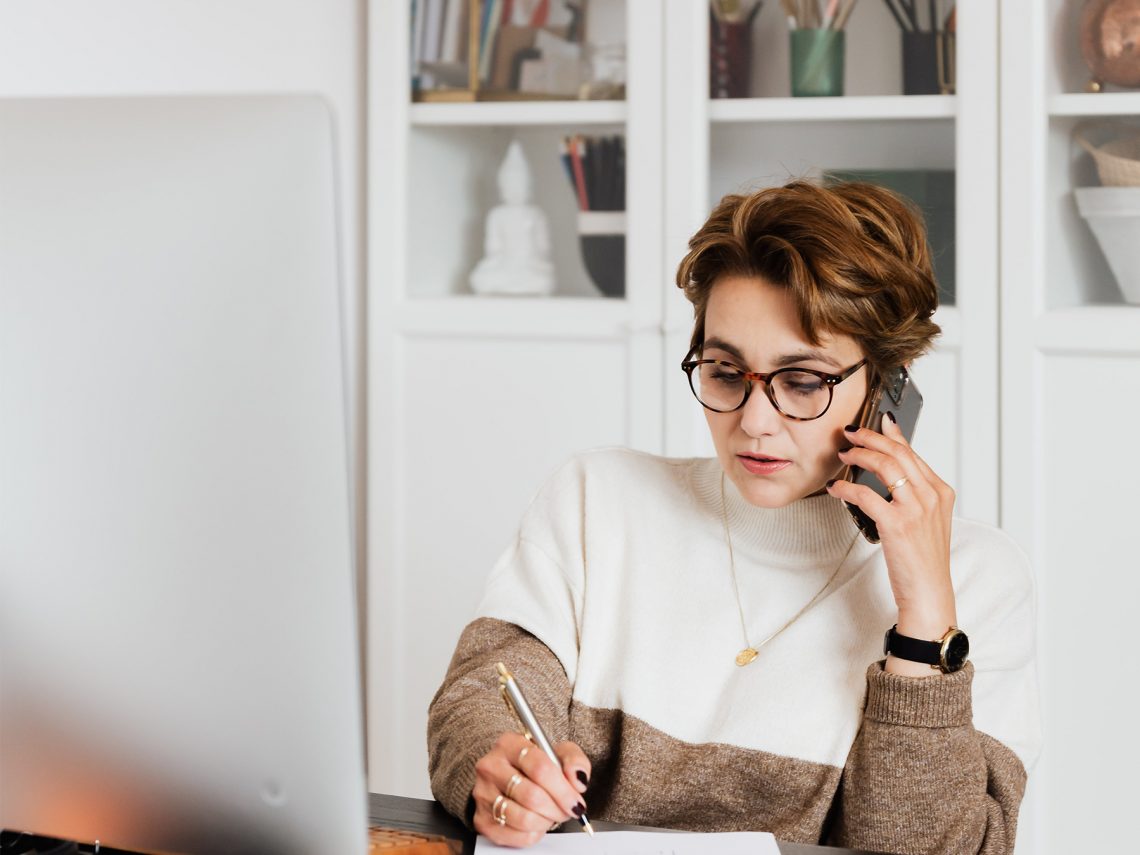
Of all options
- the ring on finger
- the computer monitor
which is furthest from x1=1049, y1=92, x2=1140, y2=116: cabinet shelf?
the computer monitor

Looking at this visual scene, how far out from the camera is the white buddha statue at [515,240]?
251 centimetres

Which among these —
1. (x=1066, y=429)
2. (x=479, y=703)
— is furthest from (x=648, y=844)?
(x=1066, y=429)

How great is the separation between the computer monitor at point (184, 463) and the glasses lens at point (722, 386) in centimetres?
75

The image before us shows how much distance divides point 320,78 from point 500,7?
38 cm

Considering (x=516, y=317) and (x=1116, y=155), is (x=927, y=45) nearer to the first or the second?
(x=1116, y=155)

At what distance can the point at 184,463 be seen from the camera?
0.61 metres

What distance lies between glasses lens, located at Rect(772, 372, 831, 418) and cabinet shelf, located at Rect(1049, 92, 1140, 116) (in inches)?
44.6

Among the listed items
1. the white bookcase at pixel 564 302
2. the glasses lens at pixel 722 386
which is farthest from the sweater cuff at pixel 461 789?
the white bookcase at pixel 564 302

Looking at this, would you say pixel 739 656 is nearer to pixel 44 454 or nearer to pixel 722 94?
pixel 44 454

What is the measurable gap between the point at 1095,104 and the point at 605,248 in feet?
2.92

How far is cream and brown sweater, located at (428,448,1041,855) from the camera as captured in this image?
115cm

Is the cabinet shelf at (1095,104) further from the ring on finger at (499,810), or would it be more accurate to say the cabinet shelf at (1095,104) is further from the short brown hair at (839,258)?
the ring on finger at (499,810)

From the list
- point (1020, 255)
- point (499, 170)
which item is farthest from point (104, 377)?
point (499, 170)

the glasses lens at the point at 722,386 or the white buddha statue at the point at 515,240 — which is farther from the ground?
the white buddha statue at the point at 515,240
